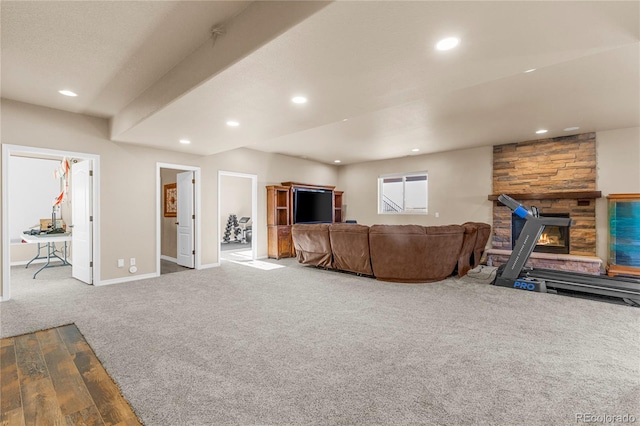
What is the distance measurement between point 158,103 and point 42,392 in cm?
279

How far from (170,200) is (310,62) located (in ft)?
19.6

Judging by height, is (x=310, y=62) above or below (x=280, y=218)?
above

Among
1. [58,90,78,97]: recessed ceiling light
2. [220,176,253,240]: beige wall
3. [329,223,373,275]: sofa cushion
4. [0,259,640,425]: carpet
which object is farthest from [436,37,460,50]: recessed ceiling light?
[220,176,253,240]: beige wall

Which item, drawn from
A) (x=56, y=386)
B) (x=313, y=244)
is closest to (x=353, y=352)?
(x=56, y=386)

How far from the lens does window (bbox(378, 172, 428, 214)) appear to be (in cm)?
786

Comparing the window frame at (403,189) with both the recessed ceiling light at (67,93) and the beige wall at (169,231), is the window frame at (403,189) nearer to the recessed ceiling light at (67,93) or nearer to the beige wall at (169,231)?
the beige wall at (169,231)

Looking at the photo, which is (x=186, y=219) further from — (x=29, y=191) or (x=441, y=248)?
(x=441, y=248)

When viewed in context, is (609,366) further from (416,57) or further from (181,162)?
(181,162)

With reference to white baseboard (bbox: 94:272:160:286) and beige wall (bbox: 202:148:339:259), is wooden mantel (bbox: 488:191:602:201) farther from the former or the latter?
white baseboard (bbox: 94:272:160:286)

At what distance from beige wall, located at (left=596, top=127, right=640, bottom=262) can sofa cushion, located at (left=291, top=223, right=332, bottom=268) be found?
4966 mm

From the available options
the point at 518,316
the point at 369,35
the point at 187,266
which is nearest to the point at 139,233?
the point at 187,266

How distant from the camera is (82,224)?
4891mm

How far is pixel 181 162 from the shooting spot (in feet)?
18.7

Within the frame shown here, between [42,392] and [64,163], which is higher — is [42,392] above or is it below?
below
